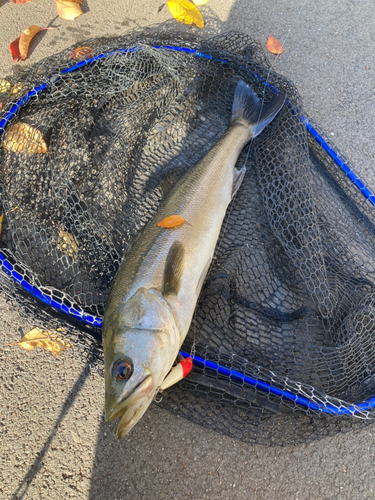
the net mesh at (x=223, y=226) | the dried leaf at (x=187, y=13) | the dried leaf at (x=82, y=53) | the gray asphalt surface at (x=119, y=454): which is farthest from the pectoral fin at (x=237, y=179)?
the dried leaf at (x=187, y=13)

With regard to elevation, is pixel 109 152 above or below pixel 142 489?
above

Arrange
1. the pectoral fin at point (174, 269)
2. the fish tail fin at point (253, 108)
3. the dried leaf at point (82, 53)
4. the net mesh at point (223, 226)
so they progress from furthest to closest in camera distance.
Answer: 1. the dried leaf at point (82, 53)
2. the fish tail fin at point (253, 108)
3. the net mesh at point (223, 226)
4. the pectoral fin at point (174, 269)

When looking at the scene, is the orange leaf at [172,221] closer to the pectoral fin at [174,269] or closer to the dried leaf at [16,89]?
the pectoral fin at [174,269]

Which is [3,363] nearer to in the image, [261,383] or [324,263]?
[261,383]

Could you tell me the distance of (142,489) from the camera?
2391 millimetres

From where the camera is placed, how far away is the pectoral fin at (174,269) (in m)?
2.15

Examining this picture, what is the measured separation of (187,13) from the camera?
3871 millimetres

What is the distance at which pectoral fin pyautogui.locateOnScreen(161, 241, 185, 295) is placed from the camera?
2150mm

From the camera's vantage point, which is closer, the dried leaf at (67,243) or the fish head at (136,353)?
the fish head at (136,353)

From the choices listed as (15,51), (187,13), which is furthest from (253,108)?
(15,51)

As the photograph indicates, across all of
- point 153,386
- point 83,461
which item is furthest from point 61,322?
point 83,461

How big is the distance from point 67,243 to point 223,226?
135cm

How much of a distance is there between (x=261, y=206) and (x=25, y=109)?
2295 millimetres

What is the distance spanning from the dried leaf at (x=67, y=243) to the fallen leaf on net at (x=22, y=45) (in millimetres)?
2531
